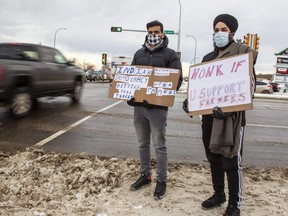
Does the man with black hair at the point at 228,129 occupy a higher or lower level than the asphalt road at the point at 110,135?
higher

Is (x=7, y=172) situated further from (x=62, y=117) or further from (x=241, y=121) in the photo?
(x=62, y=117)

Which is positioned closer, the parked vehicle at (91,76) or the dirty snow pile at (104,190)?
the dirty snow pile at (104,190)

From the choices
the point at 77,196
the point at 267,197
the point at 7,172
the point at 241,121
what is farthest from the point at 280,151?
the point at 7,172

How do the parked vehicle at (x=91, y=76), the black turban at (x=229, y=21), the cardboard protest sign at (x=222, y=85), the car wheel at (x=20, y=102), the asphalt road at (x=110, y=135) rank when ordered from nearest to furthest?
1. the cardboard protest sign at (x=222, y=85)
2. the black turban at (x=229, y=21)
3. the asphalt road at (x=110, y=135)
4. the car wheel at (x=20, y=102)
5. the parked vehicle at (x=91, y=76)

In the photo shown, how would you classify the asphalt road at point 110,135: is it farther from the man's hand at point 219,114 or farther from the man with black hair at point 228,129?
the man's hand at point 219,114

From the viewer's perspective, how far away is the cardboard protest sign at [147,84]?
3.98 meters

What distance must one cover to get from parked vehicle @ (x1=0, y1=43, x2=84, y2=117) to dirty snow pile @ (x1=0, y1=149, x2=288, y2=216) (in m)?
3.87

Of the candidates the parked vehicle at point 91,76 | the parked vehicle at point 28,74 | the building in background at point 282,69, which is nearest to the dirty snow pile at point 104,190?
the parked vehicle at point 28,74

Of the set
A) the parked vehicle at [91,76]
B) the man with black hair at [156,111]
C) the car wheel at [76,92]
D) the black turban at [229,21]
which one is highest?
the black turban at [229,21]

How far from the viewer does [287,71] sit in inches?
1559

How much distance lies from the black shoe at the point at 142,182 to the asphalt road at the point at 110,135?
5.30ft

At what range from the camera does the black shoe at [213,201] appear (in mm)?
3695

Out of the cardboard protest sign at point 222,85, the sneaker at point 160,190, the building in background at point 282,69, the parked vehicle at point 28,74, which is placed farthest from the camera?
the building in background at point 282,69

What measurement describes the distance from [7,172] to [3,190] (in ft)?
1.51
